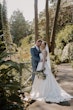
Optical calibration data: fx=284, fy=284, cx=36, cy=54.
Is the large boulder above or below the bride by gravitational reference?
below

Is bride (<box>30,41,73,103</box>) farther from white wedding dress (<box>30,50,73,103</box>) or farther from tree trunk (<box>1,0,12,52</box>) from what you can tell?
tree trunk (<box>1,0,12,52</box>)

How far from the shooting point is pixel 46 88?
8578 millimetres

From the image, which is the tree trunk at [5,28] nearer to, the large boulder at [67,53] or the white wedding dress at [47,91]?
the white wedding dress at [47,91]

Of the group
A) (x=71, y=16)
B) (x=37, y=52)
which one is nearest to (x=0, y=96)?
(x=37, y=52)

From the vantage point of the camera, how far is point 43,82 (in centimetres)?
870

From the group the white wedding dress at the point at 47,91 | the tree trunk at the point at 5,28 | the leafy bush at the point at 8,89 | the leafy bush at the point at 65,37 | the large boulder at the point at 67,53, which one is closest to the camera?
the leafy bush at the point at 8,89

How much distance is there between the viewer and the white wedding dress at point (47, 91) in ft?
26.5

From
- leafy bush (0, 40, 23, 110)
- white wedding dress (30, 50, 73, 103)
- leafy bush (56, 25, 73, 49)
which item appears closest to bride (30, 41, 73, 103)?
white wedding dress (30, 50, 73, 103)

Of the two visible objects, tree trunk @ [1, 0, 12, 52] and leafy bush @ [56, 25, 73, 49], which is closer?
tree trunk @ [1, 0, 12, 52]

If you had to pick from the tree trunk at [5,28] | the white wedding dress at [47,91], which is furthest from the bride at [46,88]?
the tree trunk at [5,28]

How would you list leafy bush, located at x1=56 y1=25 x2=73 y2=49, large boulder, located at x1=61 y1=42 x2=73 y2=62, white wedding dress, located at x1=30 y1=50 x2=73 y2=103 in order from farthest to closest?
leafy bush, located at x1=56 y1=25 x2=73 y2=49, large boulder, located at x1=61 y1=42 x2=73 y2=62, white wedding dress, located at x1=30 y1=50 x2=73 y2=103

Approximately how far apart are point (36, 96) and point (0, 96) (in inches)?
140

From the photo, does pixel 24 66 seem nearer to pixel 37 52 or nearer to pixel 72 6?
pixel 37 52

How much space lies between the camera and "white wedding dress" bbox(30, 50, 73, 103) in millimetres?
8078
